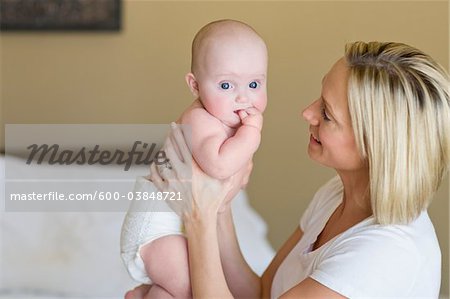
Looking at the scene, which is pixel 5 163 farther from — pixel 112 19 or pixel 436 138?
pixel 436 138

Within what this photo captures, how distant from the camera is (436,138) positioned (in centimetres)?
150

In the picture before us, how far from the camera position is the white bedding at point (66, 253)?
253 cm

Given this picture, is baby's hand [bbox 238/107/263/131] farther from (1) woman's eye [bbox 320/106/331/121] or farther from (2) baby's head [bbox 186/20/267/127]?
(1) woman's eye [bbox 320/106/331/121]

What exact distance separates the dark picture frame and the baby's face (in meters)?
1.85

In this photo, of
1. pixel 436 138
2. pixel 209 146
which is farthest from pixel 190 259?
pixel 436 138

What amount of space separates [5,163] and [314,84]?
1.31 metres

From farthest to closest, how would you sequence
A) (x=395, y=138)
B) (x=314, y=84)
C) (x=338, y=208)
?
(x=314, y=84), (x=338, y=208), (x=395, y=138)

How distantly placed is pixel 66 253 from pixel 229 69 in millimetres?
1406

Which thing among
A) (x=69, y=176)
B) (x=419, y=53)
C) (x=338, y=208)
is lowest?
(x=69, y=176)

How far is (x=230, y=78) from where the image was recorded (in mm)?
1514

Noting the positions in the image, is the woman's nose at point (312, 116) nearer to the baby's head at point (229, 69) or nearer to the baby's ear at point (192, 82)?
the baby's head at point (229, 69)

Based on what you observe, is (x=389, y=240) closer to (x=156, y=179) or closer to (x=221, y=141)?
(x=221, y=141)

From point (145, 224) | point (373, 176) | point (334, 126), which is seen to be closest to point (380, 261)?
point (373, 176)

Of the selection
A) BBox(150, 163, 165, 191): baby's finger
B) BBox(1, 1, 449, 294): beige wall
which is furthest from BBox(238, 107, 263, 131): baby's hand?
BBox(1, 1, 449, 294): beige wall
